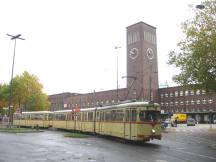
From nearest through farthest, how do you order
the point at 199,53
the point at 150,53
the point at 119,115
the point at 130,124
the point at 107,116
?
the point at 130,124, the point at 119,115, the point at 107,116, the point at 199,53, the point at 150,53

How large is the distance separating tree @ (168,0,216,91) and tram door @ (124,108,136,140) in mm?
12263

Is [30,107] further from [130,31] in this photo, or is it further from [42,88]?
[130,31]

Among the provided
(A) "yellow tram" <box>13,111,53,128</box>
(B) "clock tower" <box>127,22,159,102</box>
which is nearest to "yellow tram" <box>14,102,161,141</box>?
(A) "yellow tram" <box>13,111,53,128</box>

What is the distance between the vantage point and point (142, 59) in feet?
376

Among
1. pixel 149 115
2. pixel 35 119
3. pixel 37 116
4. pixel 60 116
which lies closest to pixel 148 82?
pixel 35 119

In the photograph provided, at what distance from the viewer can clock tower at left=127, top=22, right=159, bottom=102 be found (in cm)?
11400

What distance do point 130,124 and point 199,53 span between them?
13913 millimetres

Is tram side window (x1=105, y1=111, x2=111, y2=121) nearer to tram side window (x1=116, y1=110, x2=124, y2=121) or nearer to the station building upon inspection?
tram side window (x1=116, y1=110, x2=124, y2=121)

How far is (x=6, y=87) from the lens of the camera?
85.8 meters

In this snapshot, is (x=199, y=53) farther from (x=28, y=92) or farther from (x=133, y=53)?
(x=133, y=53)

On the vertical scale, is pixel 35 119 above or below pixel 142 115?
below

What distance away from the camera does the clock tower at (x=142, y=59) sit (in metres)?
114

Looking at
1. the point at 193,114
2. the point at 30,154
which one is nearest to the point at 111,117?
the point at 30,154

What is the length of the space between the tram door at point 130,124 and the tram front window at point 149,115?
60cm
